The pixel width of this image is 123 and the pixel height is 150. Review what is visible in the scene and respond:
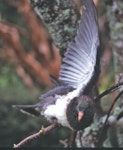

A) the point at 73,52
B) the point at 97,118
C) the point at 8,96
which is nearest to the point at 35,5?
the point at 73,52

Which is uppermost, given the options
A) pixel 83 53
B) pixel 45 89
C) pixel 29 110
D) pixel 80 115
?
pixel 45 89

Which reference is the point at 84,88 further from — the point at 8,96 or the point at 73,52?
the point at 8,96

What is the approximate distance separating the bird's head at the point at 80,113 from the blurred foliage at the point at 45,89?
0.18 metres

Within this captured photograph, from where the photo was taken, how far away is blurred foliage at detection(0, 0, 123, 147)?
2.22 metres

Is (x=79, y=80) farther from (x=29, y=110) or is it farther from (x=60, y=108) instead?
(x=29, y=110)

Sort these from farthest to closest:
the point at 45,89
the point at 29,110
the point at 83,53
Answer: the point at 45,89
the point at 29,110
the point at 83,53

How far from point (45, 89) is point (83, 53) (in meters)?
3.92

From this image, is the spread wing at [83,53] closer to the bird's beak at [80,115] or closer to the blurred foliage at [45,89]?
the bird's beak at [80,115]

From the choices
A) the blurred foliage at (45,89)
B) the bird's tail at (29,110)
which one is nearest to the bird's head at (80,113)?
the blurred foliage at (45,89)

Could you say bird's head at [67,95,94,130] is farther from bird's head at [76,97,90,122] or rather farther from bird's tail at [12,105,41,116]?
bird's tail at [12,105,41,116]

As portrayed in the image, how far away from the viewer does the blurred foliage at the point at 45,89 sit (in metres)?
2.22

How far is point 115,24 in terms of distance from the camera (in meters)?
2.66

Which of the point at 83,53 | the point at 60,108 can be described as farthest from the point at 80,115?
the point at 83,53

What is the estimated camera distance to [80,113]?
80.4 inches
